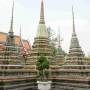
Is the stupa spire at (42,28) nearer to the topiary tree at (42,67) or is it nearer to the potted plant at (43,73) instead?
the topiary tree at (42,67)

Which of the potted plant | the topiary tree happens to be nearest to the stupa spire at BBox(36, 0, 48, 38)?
the topiary tree

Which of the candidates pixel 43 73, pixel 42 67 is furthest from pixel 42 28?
pixel 42 67

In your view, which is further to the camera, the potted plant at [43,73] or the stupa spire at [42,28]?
the stupa spire at [42,28]

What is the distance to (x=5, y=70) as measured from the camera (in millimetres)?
22172

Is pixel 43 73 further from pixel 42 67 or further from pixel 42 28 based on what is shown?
pixel 42 28

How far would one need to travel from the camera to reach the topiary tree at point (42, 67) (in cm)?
2188

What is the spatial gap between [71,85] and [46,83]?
2164 millimetres

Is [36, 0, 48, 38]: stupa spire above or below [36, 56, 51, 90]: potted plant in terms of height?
above

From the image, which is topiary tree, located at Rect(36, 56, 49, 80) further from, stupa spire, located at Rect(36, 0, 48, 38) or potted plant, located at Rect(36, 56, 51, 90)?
stupa spire, located at Rect(36, 0, 48, 38)

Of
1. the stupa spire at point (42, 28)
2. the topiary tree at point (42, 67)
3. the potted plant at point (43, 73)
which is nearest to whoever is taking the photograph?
the potted plant at point (43, 73)

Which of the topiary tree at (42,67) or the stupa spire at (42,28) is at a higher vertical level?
the stupa spire at (42,28)

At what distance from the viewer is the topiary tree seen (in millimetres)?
21877

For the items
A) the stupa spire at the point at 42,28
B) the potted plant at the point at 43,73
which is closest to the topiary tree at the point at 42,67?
the potted plant at the point at 43,73

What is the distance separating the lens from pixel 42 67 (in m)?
21.9
